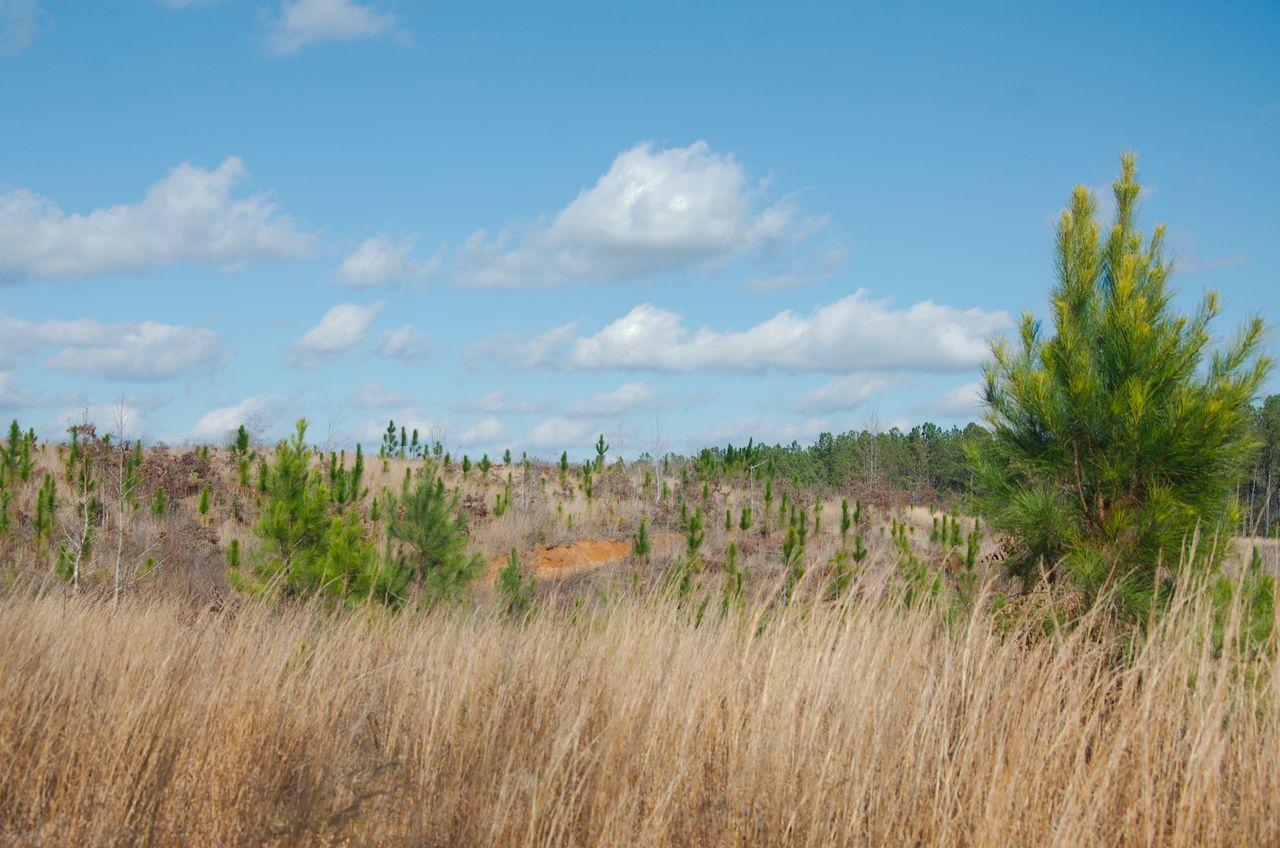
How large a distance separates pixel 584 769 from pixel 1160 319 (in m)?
5.11

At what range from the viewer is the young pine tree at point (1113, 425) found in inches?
240

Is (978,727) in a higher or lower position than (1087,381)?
lower

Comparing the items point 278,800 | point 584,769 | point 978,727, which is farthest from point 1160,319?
point 278,800

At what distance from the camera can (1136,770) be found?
3.31 meters

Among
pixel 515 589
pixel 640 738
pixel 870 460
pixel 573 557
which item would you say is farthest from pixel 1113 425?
pixel 870 460

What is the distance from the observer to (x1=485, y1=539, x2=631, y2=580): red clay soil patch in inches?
782

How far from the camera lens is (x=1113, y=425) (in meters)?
6.36

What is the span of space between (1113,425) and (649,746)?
4276 millimetres

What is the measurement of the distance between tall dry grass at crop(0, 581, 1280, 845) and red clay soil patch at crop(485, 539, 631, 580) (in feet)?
47.4

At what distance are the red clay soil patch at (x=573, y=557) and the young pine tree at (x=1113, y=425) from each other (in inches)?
519

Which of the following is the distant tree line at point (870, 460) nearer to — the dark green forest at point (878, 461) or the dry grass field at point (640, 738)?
the dark green forest at point (878, 461)

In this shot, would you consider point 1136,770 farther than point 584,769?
No

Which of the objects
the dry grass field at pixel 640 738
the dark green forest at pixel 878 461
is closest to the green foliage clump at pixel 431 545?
the dry grass field at pixel 640 738

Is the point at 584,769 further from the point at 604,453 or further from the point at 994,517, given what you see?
the point at 604,453
